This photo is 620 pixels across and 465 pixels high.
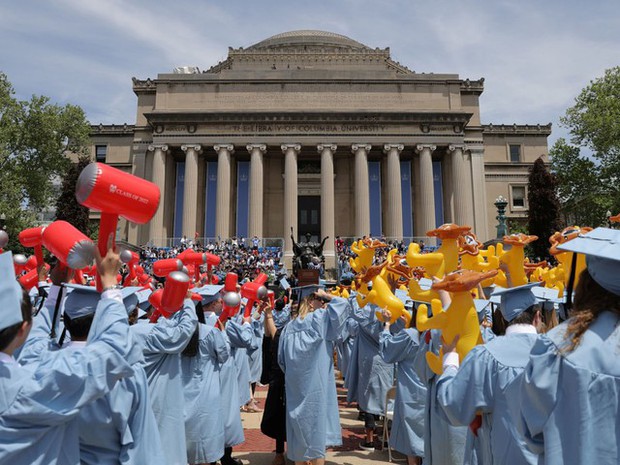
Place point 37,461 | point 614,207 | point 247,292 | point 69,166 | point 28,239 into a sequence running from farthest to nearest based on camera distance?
point 69,166, point 614,207, point 247,292, point 28,239, point 37,461

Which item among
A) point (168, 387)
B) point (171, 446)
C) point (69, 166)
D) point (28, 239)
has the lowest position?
point (171, 446)

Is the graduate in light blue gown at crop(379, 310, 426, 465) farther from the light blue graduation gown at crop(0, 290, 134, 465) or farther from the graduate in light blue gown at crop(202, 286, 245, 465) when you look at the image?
the light blue graduation gown at crop(0, 290, 134, 465)

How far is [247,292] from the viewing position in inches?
288

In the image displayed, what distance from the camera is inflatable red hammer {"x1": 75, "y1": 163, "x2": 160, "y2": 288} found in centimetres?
284

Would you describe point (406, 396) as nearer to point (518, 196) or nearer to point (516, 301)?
point (516, 301)

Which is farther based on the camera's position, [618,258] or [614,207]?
[614,207]

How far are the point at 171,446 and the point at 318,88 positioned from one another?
134 feet

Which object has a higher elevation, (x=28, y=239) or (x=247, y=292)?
(x=28, y=239)

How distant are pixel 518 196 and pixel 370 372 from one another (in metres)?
45.3

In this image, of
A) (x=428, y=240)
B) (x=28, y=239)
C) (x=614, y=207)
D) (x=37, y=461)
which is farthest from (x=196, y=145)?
(x=37, y=461)

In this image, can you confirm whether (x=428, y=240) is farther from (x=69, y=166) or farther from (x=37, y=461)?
(x=37, y=461)

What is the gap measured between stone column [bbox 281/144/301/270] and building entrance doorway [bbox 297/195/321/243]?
3639 millimetres

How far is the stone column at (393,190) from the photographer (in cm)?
4084

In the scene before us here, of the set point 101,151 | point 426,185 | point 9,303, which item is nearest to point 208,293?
point 9,303
